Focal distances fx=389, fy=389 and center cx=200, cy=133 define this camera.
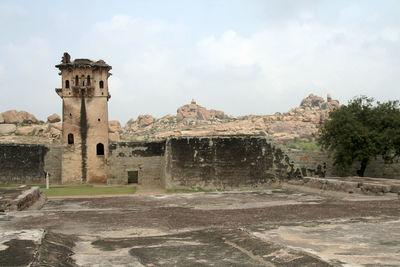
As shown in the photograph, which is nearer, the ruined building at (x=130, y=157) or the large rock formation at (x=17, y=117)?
the ruined building at (x=130, y=157)

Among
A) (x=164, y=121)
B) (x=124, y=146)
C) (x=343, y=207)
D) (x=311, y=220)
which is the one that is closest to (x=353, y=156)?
(x=343, y=207)

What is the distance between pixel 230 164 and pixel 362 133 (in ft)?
20.3

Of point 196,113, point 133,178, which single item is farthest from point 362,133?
point 196,113

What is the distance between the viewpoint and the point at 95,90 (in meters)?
28.6

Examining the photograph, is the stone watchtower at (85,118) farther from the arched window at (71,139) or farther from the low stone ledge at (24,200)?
the low stone ledge at (24,200)

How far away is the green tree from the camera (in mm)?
17453

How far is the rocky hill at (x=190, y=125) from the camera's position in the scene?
152ft

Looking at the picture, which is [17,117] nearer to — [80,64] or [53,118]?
[53,118]

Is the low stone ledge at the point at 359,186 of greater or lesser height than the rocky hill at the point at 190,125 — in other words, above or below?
below

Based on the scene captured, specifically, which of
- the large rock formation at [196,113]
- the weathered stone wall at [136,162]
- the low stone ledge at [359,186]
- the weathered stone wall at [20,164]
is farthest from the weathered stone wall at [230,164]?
the large rock formation at [196,113]

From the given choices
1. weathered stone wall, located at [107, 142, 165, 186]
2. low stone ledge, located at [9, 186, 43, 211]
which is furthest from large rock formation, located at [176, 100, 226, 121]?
low stone ledge, located at [9, 186, 43, 211]

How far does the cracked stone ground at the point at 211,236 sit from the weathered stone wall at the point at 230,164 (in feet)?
26.6

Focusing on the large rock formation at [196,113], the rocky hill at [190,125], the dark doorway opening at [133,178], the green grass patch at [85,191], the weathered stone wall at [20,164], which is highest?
the large rock formation at [196,113]

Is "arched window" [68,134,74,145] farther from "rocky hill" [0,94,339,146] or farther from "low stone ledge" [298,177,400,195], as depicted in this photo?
"low stone ledge" [298,177,400,195]
